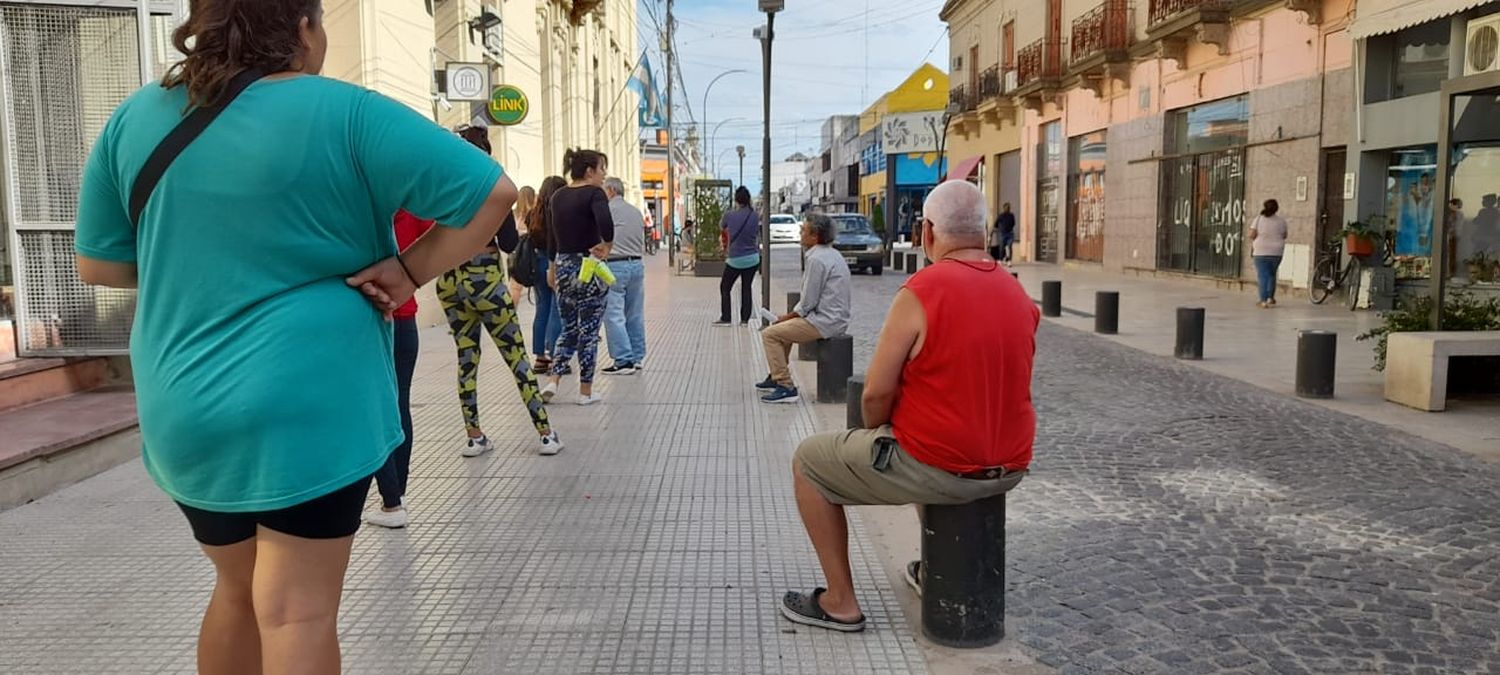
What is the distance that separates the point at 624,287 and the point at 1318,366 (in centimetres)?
535

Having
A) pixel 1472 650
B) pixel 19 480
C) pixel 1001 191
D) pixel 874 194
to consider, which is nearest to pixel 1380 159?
pixel 1472 650

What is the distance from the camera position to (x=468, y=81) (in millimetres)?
13195

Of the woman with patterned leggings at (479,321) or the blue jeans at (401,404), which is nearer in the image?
the blue jeans at (401,404)

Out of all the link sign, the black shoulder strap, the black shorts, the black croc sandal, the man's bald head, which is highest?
the link sign

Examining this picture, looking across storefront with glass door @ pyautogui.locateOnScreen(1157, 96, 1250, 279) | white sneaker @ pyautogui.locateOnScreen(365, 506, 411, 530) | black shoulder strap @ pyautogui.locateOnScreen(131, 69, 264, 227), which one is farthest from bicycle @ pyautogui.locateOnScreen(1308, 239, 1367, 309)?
black shoulder strap @ pyautogui.locateOnScreen(131, 69, 264, 227)

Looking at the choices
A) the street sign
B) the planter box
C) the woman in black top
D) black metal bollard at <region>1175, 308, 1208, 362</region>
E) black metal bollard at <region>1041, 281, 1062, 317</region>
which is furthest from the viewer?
the planter box

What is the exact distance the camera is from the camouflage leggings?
5.55 m

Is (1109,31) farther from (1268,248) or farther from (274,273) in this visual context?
(274,273)

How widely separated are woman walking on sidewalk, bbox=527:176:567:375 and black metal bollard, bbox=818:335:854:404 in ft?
7.42

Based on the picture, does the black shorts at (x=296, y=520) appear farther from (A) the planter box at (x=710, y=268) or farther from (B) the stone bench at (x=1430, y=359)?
(A) the planter box at (x=710, y=268)

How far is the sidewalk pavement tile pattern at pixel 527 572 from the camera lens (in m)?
3.37

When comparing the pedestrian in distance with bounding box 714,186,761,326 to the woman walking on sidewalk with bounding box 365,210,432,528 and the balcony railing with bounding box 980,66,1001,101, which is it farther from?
the balcony railing with bounding box 980,66,1001,101

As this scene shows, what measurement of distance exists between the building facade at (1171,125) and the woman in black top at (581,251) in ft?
41.8

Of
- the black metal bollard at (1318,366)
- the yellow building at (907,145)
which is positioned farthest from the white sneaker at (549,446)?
the yellow building at (907,145)
